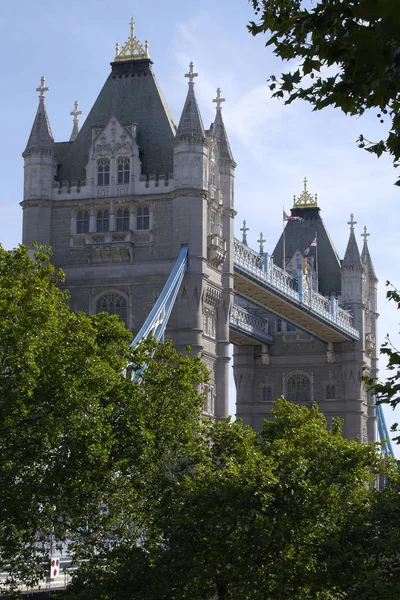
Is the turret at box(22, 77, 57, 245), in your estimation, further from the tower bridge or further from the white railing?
the white railing

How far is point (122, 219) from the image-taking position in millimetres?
64000

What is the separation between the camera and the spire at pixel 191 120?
62.2 meters

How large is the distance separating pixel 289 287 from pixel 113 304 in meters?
19.8

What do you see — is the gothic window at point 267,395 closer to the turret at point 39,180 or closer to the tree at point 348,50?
the turret at point 39,180

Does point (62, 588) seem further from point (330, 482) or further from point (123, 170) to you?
point (123, 170)

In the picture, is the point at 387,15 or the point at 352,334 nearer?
the point at 387,15

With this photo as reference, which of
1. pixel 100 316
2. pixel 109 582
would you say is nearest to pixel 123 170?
pixel 100 316

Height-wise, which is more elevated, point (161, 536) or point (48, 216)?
point (48, 216)

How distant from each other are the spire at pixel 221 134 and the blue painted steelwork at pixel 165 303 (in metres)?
8.50

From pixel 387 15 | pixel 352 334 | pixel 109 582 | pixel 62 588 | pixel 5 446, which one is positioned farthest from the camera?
pixel 352 334

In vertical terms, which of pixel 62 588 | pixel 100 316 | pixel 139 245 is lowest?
pixel 62 588

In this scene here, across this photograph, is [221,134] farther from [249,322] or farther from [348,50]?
[348,50]

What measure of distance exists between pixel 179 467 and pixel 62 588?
9144 mm

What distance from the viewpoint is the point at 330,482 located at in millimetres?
30734
